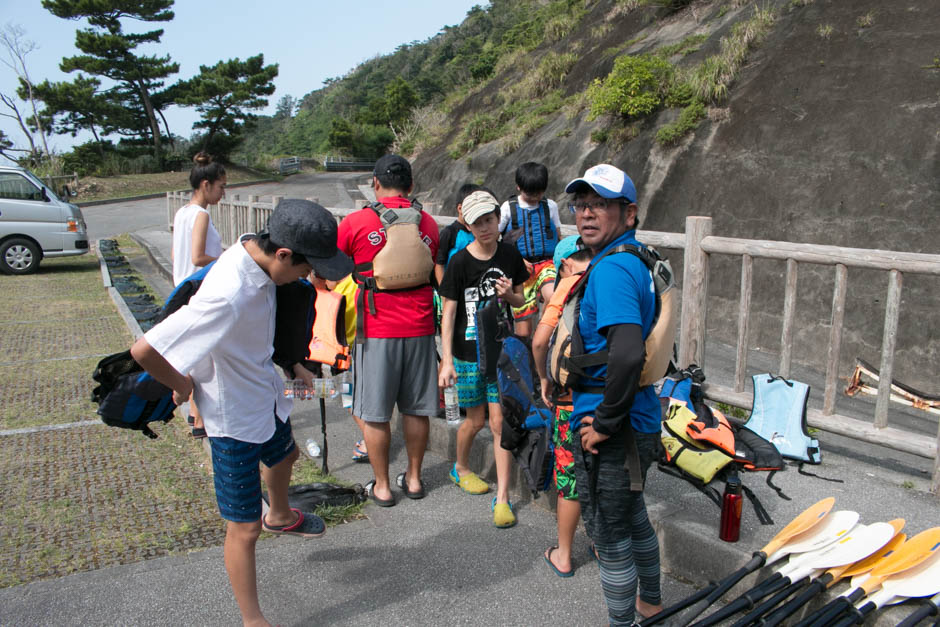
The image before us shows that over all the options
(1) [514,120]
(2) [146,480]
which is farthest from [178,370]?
(1) [514,120]

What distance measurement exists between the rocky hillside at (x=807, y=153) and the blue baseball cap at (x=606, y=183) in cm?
815

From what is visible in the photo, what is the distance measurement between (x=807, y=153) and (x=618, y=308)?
10.5 meters

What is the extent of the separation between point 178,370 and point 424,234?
206 cm

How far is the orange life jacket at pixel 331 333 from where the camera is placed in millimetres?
4371

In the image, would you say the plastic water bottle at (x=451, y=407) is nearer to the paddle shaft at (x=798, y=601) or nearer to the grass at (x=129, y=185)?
the paddle shaft at (x=798, y=601)

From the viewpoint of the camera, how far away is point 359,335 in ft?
14.3

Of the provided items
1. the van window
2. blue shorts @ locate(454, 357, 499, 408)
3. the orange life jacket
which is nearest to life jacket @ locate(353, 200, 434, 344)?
the orange life jacket

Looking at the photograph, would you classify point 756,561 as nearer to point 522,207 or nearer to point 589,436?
point 589,436

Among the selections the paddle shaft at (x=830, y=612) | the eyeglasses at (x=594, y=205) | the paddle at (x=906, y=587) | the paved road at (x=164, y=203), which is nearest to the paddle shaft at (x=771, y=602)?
the paddle shaft at (x=830, y=612)

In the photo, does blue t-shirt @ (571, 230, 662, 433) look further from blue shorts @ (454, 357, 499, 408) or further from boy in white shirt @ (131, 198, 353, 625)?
blue shorts @ (454, 357, 499, 408)

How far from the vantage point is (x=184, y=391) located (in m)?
2.72

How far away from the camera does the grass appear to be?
33438 millimetres

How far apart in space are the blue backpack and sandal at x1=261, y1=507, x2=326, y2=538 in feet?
3.93

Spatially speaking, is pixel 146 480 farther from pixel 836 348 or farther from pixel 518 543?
pixel 836 348
